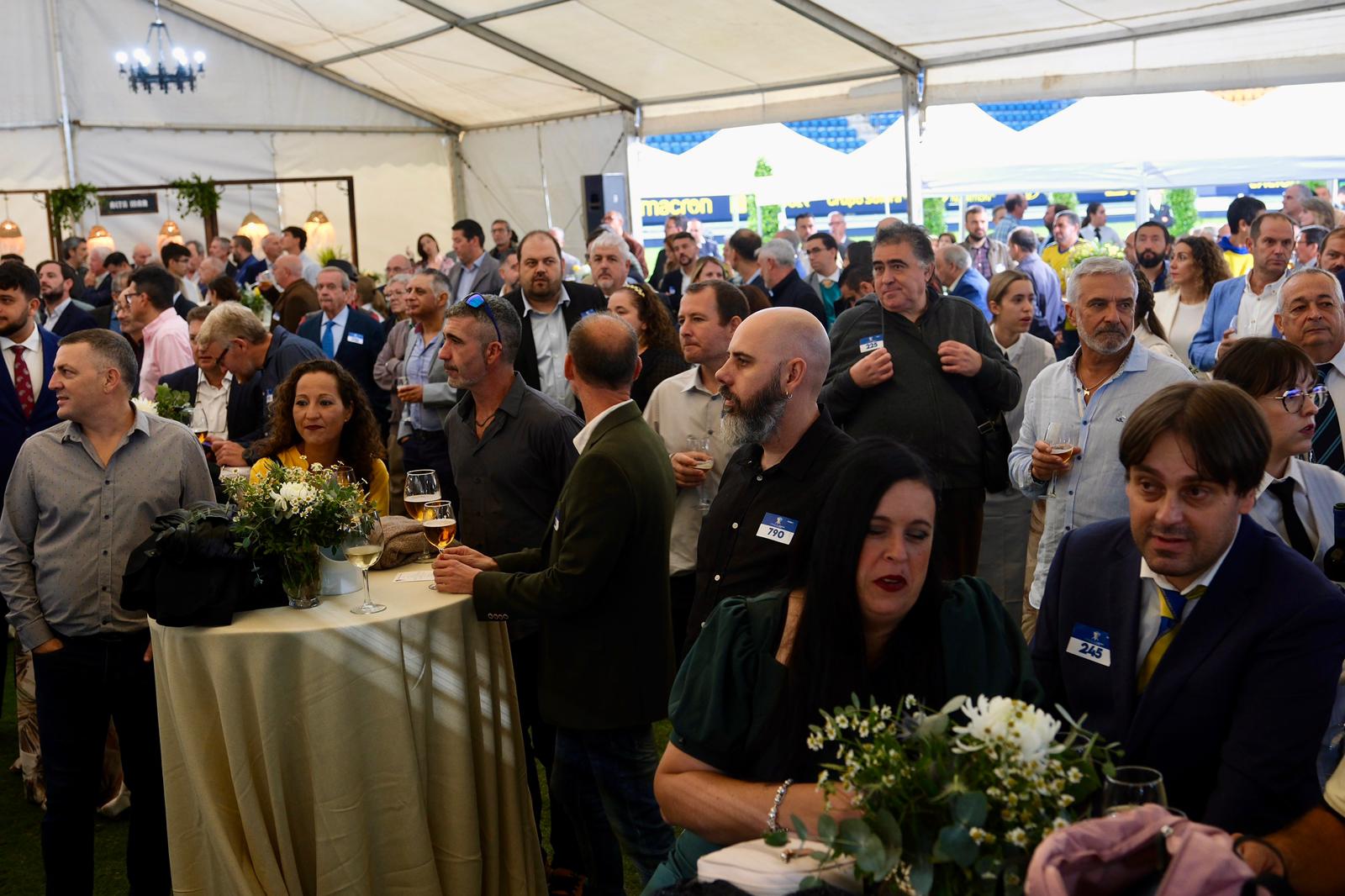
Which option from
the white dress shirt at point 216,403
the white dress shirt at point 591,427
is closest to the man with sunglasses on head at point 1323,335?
the white dress shirt at point 591,427

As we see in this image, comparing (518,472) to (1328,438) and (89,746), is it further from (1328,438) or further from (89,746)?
(1328,438)

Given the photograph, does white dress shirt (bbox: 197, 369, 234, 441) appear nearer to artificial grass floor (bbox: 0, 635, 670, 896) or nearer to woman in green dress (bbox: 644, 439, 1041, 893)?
artificial grass floor (bbox: 0, 635, 670, 896)

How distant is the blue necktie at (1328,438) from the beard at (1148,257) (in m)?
3.96

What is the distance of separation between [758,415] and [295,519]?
115 cm

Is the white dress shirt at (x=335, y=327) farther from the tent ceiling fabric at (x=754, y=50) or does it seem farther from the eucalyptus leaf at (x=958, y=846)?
the eucalyptus leaf at (x=958, y=846)

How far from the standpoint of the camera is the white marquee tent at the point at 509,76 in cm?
909

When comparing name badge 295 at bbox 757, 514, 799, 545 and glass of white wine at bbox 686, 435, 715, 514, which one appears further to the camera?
glass of white wine at bbox 686, 435, 715, 514

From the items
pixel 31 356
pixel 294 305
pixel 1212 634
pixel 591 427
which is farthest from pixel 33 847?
pixel 294 305

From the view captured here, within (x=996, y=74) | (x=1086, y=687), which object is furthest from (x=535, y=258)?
(x=996, y=74)

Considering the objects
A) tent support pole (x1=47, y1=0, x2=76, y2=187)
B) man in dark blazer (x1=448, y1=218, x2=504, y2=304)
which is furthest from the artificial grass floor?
tent support pole (x1=47, y1=0, x2=76, y2=187)

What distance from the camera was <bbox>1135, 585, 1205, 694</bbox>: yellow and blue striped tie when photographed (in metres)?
1.76

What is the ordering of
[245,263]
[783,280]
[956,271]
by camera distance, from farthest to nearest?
[245,263]
[956,271]
[783,280]

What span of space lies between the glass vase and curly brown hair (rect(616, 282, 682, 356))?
208cm

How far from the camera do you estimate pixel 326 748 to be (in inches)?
109
